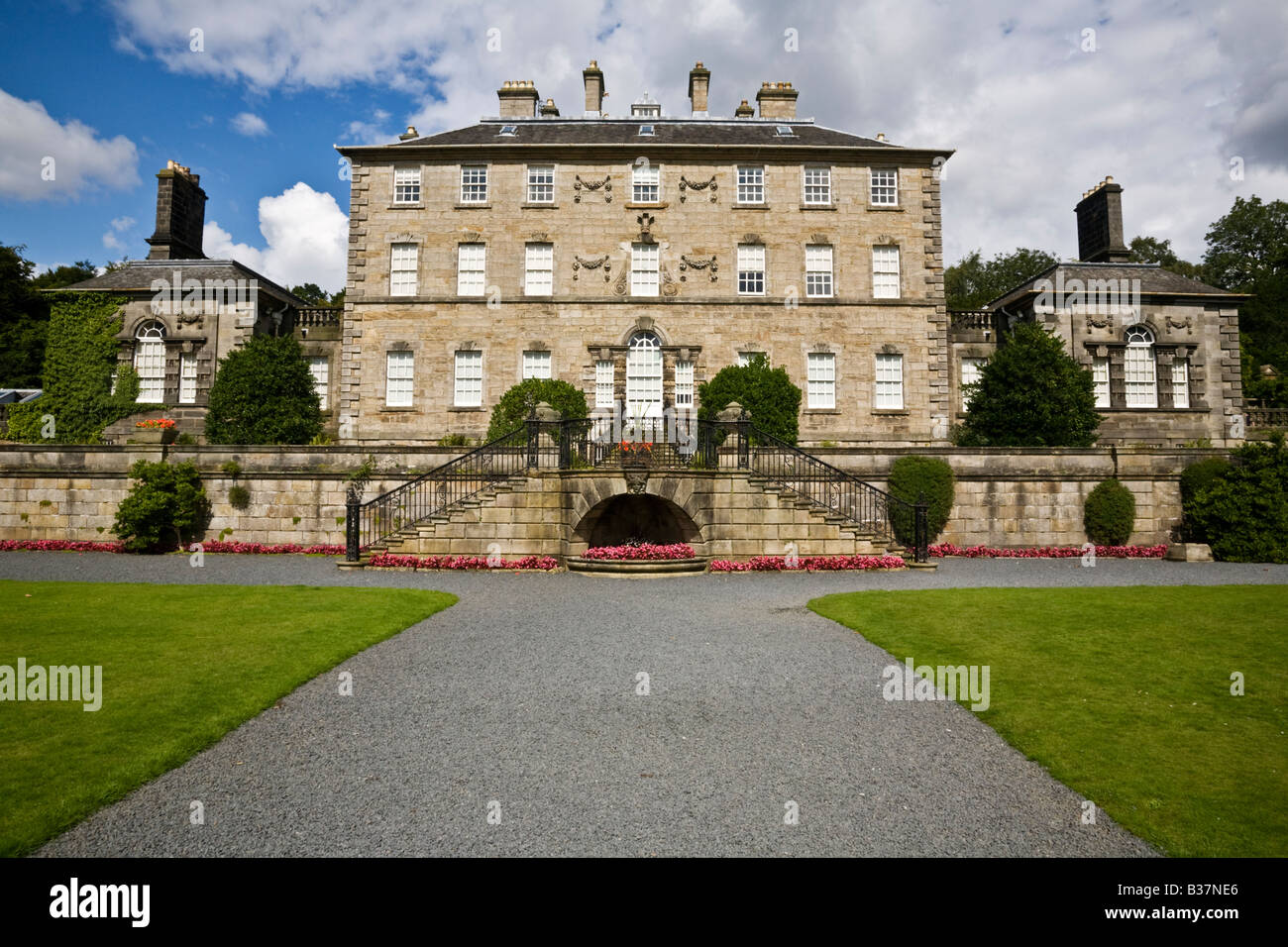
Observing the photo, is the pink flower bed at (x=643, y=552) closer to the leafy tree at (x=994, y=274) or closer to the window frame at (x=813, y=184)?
the window frame at (x=813, y=184)

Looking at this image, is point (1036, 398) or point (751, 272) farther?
point (751, 272)

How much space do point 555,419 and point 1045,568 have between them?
39.0 feet

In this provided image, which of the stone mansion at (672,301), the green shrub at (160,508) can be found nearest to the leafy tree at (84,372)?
the stone mansion at (672,301)

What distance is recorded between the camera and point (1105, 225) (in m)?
29.4

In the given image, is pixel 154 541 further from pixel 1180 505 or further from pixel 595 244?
pixel 1180 505

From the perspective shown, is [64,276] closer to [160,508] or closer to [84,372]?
[84,372]

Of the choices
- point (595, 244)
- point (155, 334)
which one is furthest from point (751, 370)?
point (155, 334)

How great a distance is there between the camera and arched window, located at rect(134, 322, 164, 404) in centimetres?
2720

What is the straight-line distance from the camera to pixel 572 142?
27.7 m

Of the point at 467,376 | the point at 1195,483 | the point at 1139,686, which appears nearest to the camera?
the point at 1139,686

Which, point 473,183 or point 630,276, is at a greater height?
point 473,183

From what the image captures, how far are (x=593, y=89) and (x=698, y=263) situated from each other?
10.3 meters

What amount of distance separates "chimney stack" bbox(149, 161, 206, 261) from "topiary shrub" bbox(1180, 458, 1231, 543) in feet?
117

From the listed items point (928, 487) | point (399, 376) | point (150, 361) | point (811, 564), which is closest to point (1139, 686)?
point (811, 564)
